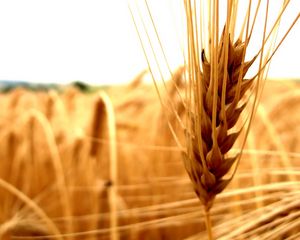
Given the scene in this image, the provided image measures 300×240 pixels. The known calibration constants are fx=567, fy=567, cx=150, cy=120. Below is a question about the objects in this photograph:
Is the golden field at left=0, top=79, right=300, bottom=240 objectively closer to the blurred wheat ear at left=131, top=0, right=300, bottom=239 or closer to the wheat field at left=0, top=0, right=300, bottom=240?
the wheat field at left=0, top=0, right=300, bottom=240

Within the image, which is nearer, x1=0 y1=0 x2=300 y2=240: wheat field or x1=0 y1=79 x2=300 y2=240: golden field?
x1=0 y1=0 x2=300 y2=240: wheat field

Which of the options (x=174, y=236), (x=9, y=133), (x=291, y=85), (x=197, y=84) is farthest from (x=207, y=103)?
(x=9, y=133)

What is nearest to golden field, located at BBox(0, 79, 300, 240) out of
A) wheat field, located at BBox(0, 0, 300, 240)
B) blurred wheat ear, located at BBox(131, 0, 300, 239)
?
wheat field, located at BBox(0, 0, 300, 240)

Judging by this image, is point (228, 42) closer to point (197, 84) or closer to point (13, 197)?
point (197, 84)

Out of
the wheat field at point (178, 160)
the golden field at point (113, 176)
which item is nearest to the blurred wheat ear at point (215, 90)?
the wheat field at point (178, 160)

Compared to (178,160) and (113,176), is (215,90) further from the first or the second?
(178,160)

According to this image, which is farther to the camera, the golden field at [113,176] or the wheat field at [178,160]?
the golden field at [113,176]

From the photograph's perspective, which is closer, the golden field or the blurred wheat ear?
the blurred wheat ear

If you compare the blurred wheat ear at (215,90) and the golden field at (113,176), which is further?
the golden field at (113,176)

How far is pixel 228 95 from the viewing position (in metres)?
0.39

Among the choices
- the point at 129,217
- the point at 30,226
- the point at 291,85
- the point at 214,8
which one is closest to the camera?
the point at 214,8

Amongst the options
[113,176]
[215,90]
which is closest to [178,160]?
[113,176]

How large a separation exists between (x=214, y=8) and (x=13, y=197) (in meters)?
0.89

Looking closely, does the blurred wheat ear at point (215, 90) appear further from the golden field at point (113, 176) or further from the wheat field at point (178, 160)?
the golden field at point (113, 176)
